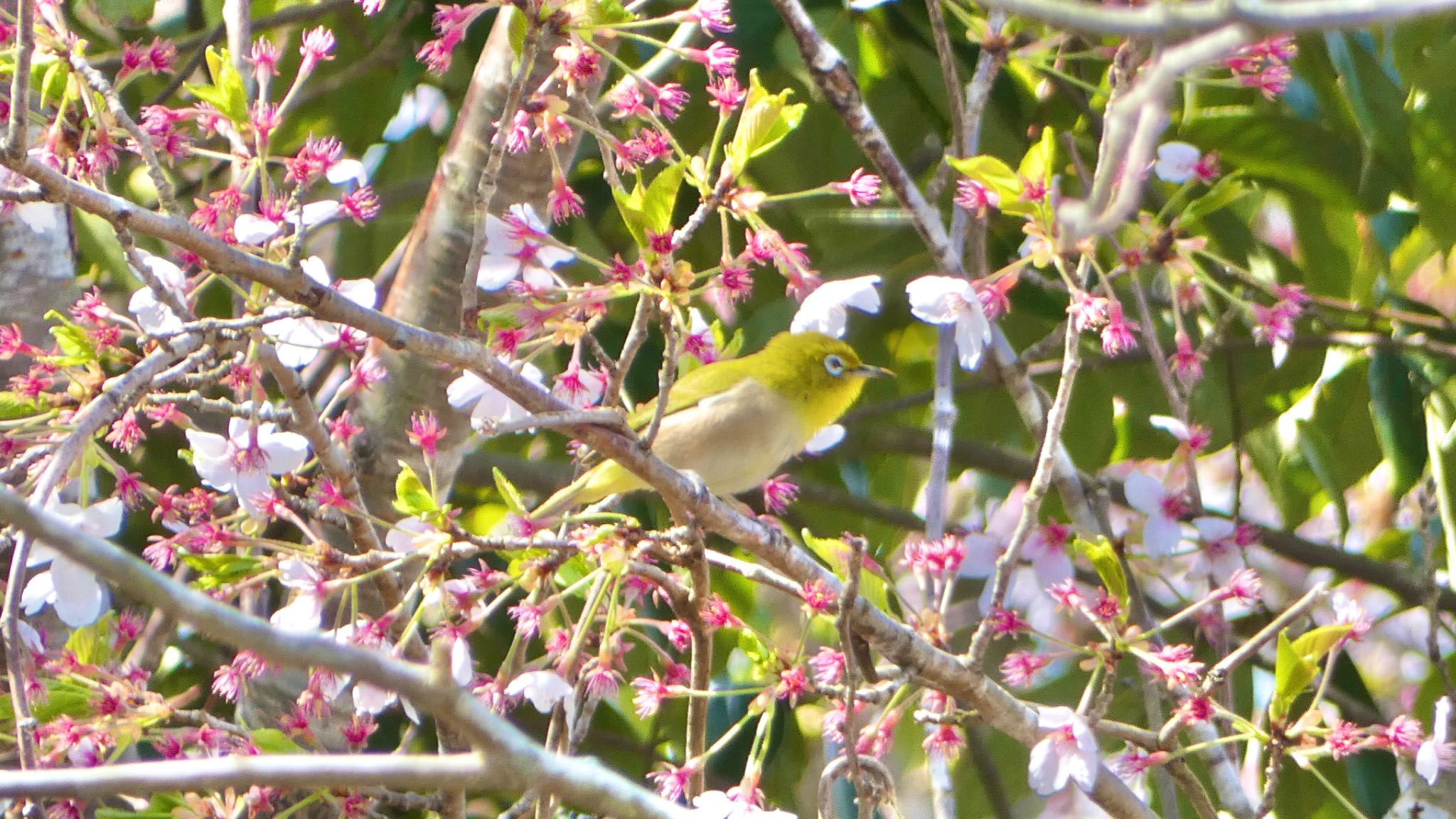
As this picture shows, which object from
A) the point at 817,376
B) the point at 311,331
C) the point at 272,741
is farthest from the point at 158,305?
the point at 817,376

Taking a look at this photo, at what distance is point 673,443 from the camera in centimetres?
362

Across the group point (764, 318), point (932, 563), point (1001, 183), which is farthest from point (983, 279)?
point (764, 318)

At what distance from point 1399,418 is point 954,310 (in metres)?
1.67

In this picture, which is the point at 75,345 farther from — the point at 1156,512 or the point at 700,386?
the point at 1156,512

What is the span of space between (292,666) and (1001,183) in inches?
54.4

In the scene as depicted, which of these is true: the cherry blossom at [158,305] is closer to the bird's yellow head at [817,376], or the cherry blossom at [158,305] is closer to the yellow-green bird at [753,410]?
the yellow-green bird at [753,410]

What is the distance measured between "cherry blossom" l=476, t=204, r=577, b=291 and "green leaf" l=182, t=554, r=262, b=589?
554mm

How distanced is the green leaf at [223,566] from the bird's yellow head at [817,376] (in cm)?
174

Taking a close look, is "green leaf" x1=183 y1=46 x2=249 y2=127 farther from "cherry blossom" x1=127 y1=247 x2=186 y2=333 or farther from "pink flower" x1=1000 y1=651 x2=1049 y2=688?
"pink flower" x1=1000 y1=651 x2=1049 y2=688

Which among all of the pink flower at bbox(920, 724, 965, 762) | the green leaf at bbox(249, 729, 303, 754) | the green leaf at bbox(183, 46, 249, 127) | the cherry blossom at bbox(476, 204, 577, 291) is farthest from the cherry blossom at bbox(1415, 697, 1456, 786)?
the green leaf at bbox(183, 46, 249, 127)

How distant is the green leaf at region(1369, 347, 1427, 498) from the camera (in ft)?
11.5

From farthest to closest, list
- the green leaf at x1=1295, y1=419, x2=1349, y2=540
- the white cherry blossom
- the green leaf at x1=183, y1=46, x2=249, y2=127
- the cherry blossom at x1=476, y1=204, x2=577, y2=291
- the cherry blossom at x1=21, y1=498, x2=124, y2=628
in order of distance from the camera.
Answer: the green leaf at x1=1295, y1=419, x2=1349, y2=540 < the white cherry blossom < the cherry blossom at x1=21, y1=498, x2=124, y2=628 < the cherry blossom at x1=476, y1=204, x2=577, y2=291 < the green leaf at x1=183, y1=46, x2=249, y2=127

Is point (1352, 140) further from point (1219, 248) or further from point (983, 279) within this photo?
point (983, 279)

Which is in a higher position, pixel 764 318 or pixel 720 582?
pixel 764 318
